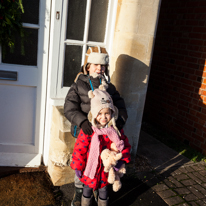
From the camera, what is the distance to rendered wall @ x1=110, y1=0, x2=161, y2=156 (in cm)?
330

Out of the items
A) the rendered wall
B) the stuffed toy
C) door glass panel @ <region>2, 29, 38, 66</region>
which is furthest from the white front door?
the stuffed toy

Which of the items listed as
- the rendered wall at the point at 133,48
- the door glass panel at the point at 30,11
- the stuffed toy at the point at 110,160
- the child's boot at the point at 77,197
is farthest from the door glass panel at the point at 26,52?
the child's boot at the point at 77,197

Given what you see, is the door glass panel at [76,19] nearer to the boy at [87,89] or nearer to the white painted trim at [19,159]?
the boy at [87,89]

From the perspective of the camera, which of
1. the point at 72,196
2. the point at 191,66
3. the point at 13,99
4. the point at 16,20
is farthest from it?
the point at 191,66

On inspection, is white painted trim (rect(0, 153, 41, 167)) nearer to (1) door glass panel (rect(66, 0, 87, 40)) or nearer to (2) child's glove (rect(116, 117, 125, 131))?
(2) child's glove (rect(116, 117, 125, 131))

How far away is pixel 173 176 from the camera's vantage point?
12.5 feet

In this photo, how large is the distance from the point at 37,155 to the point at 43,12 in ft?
6.76

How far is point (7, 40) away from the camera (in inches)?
120

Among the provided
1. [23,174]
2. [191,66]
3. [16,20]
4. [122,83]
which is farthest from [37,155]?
[191,66]

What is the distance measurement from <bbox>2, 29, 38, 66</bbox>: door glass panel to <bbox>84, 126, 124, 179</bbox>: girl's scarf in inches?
57.9

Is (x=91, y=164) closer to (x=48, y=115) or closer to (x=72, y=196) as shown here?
(x=72, y=196)

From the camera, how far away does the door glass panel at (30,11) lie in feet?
10.1

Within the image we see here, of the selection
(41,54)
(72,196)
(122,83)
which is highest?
(41,54)

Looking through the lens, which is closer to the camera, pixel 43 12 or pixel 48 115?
pixel 43 12
